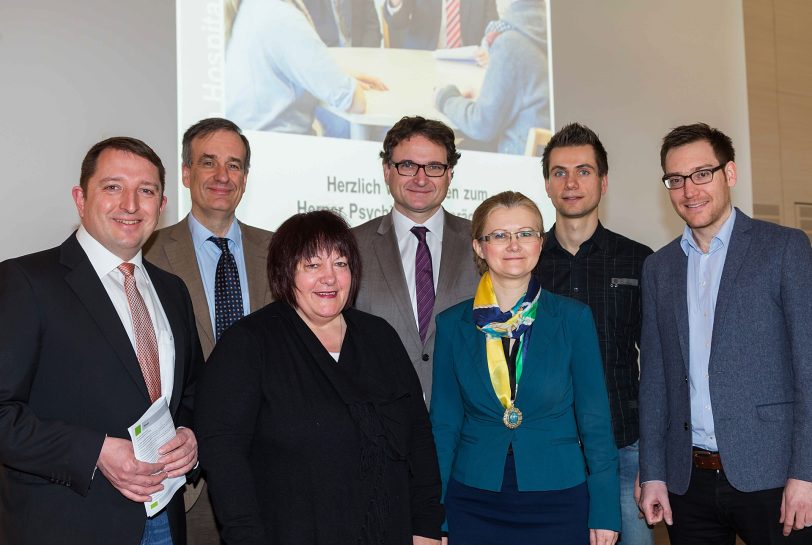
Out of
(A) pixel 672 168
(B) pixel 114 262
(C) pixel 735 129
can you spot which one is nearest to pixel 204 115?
(B) pixel 114 262

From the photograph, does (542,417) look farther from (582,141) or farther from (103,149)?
(103,149)

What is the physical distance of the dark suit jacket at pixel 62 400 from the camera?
1.90 m

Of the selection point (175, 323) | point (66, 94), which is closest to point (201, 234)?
point (175, 323)

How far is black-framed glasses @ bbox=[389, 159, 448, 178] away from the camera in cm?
307

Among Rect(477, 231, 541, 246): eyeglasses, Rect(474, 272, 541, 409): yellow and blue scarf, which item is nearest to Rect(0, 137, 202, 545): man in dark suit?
Rect(474, 272, 541, 409): yellow and blue scarf

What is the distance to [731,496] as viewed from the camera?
8.21ft

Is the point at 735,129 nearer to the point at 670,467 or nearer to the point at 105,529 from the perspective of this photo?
the point at 670,467

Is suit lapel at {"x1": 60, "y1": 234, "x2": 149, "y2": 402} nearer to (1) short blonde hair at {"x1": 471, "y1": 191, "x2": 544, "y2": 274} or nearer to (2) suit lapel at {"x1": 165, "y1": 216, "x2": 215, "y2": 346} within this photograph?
(2) suit lapel at {"x1": 165, "y1": 216, "x2": 215, "y2": 346}

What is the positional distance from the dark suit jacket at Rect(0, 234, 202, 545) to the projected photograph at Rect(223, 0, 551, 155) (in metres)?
2.55

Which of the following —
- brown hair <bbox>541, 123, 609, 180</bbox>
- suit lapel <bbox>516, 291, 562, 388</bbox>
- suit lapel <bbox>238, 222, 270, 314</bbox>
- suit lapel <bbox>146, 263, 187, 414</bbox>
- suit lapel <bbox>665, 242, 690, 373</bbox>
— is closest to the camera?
suit lapel <bbox>146, 263, 187, 414</bbox>

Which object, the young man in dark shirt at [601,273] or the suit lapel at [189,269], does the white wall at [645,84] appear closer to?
the young man in dark shirt at [601,273]

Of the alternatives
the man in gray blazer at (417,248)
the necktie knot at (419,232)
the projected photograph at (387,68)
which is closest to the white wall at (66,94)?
the projected photograph at (387,68)

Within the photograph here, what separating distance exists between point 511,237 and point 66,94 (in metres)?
2.90

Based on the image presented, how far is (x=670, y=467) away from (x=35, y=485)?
205cm
